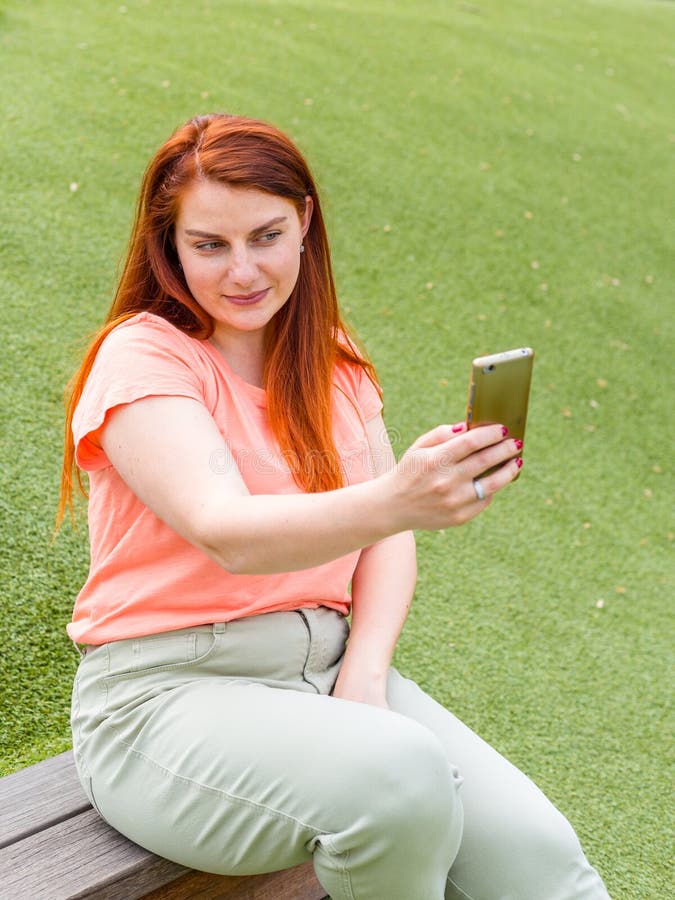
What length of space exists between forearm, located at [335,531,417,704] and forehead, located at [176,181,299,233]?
79 centimetres

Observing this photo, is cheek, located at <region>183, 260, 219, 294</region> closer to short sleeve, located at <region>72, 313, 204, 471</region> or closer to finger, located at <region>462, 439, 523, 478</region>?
short sleeve, located at <region>72, 313, 204, 471</region>

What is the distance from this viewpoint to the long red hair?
6.31 ft

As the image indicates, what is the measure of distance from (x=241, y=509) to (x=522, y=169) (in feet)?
18.5

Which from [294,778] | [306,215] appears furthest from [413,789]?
[306,215]

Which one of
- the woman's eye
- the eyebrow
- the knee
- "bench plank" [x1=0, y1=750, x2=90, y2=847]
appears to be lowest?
"bench plank" [x1=0, y1=750, x2=90, y2=847]

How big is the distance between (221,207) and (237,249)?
83mm

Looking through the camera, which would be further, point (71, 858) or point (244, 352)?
point (244, 352)

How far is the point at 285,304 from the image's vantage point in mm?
2188

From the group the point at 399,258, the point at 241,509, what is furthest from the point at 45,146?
the point at 241,509

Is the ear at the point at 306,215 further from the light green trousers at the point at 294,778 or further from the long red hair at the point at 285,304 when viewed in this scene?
the light green trousers at the point at 294,778

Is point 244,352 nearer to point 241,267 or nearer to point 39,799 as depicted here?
point 241,267

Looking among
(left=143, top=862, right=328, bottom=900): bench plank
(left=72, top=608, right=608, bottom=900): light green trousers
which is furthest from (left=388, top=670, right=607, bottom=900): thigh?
(left=143, top=862, right=328, bottom=900): bench plank

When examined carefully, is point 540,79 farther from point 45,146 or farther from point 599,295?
point 45,146

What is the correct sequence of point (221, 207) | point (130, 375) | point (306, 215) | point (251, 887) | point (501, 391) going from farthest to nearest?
1. point (306, 215)
2. point (251, 887)
3. point (221, 207)
4. point (130, 375)
5. point (501, 391)
